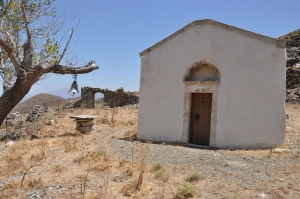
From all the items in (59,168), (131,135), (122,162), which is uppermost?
(131,135)

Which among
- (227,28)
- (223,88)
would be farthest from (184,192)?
(227,28)

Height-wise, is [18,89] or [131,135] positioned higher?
[18,89]

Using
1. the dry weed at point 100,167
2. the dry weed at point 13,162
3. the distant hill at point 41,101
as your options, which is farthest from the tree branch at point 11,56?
the distant hill at point 41,101

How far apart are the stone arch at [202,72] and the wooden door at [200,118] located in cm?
62

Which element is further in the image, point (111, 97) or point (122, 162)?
point (111, 97)

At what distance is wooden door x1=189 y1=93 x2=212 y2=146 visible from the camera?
8.75 metres

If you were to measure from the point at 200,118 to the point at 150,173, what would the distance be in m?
4.10

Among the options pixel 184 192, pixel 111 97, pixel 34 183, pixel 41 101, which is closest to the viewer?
pixel 184 192

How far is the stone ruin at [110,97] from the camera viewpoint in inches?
884

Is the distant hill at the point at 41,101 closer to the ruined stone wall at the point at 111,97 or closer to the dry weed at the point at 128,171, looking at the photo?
the ruined stone wall at the point at 111,97

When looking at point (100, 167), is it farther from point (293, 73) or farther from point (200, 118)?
point (293, 73)

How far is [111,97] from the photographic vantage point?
23.0 m

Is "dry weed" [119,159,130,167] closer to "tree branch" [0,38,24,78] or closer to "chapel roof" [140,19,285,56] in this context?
"tree branch" [0,38,24,78]

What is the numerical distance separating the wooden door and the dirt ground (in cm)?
136
